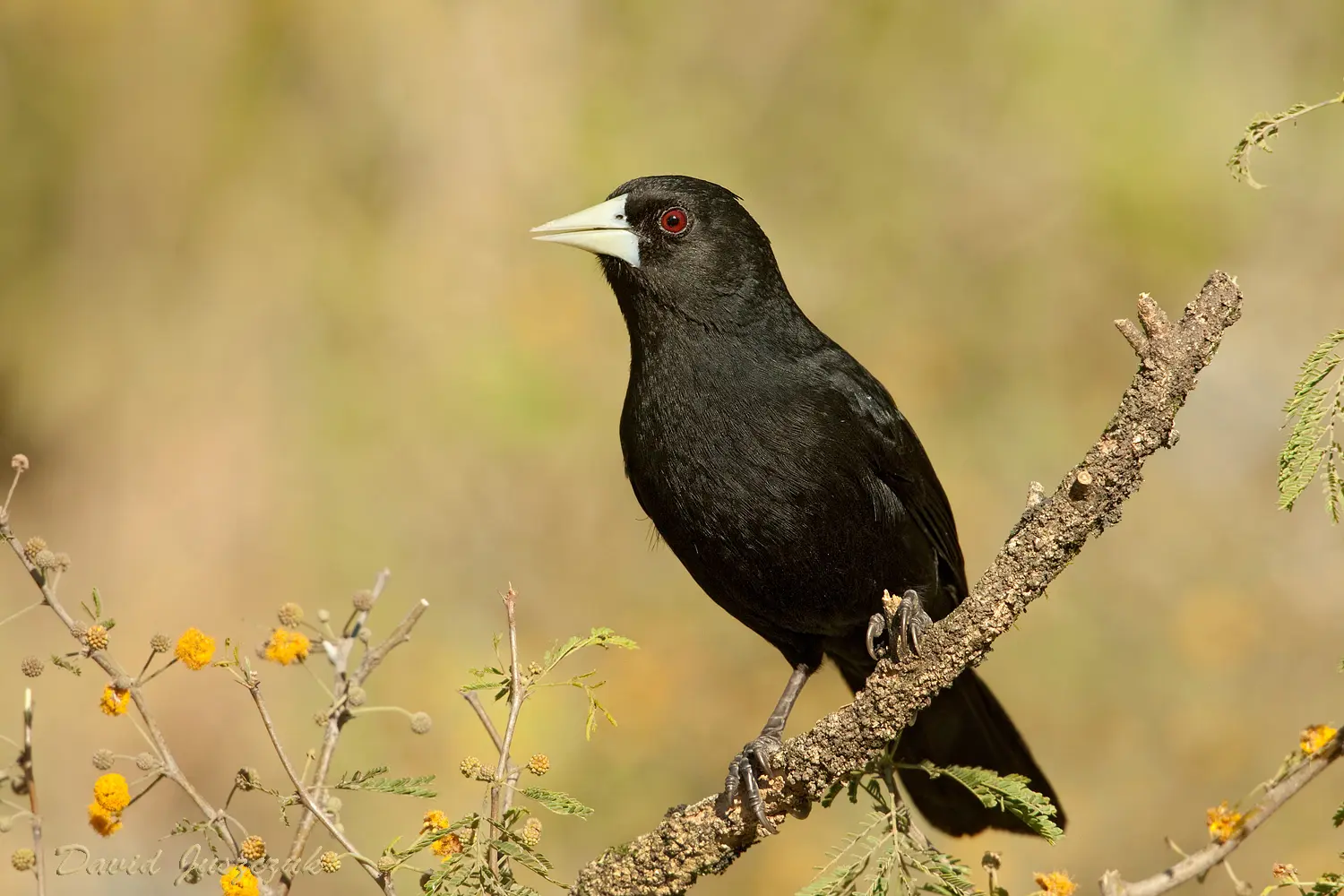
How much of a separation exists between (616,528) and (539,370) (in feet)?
3.45

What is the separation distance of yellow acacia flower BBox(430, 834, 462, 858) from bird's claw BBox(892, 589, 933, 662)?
0.99 meters

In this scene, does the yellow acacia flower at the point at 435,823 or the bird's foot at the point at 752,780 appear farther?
the bird's foot at the point at 752,780

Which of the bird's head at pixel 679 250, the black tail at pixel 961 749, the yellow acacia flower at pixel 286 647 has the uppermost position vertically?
the bird's head at pixel 679 250

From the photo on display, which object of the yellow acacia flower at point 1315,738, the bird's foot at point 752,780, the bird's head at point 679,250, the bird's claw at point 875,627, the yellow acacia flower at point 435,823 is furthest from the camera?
the bird's head at point 679,250

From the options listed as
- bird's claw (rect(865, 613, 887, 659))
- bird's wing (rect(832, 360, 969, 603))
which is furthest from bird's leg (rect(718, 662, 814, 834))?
bird's wing (rect(832, 360, 969, 603))

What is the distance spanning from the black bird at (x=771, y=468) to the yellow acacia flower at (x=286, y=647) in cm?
135

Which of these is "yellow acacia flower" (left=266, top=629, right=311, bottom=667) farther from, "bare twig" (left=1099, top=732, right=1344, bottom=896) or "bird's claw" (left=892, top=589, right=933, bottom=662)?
"bare twig" (left=1099, top=732, right=1344, bottom=896)

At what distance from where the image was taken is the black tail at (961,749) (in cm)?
416

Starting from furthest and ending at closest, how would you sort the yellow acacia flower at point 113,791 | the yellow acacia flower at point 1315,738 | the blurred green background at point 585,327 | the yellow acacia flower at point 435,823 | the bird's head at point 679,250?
the blurred green background at point 585,327
the bird's head at point 679,250
the yellow acacia flower at point 1315,738
the yellow acacia flower at point 435,823
the yellow acacia flower at point 113,791

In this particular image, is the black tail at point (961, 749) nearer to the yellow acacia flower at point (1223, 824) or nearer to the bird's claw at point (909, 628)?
the bird's claw at point (909, 628)

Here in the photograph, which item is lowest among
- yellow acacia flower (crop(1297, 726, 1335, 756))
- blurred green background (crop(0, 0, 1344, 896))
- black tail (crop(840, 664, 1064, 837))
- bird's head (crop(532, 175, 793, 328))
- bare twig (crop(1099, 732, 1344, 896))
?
bare twig (crop(1099, 732, 1344, 896))

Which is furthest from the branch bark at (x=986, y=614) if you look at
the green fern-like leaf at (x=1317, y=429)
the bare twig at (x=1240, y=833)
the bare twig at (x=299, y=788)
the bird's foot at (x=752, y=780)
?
the bare twig at (x=299, y=788)

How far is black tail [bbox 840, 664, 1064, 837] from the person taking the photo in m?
4.16

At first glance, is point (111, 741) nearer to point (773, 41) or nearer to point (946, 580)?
point (946, 580)
